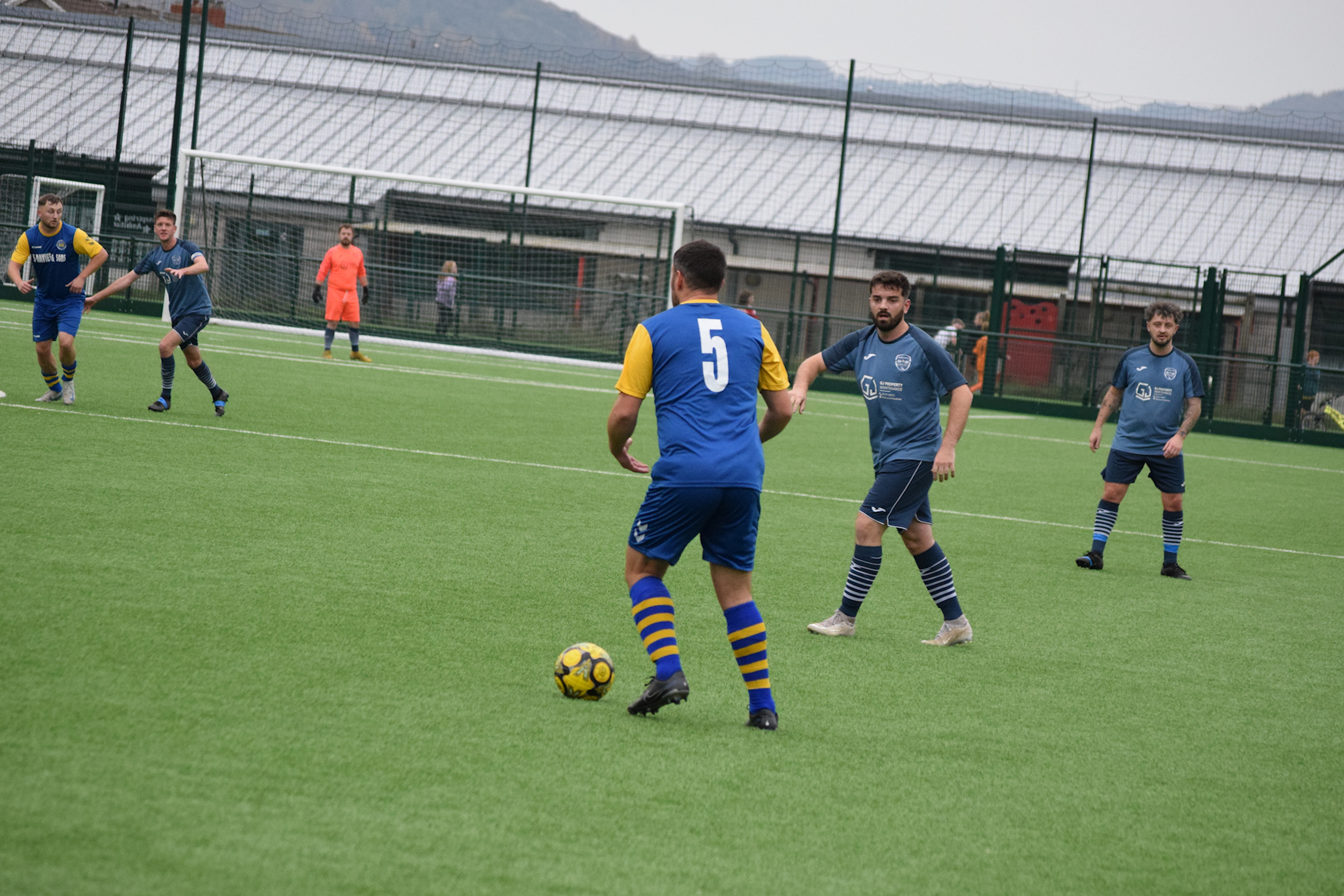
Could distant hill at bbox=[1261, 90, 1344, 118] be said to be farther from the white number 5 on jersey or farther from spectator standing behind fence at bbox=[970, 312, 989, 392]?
the white number 5 on jersey

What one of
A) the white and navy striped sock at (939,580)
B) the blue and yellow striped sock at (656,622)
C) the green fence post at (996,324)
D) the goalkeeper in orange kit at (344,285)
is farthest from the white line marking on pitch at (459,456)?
the green fence post at (996,324)

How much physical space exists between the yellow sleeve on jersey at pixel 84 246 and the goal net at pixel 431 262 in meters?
10.8

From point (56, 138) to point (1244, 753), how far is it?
41.4m

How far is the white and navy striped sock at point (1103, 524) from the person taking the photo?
8773 millimetres

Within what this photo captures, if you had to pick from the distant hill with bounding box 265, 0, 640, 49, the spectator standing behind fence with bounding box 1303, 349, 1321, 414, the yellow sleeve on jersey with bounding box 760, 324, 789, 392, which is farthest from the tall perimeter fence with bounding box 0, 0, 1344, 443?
the distant hill with bounding box 265, 0, 640, 49

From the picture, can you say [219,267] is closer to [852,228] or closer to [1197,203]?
[852,228]

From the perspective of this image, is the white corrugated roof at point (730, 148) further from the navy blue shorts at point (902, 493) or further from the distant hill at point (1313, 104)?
the navy blue shorts at point (902, 493)

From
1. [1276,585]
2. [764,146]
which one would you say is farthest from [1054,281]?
[1276,585]

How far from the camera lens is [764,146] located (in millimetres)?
39156

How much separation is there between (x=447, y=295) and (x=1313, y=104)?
53382 mm

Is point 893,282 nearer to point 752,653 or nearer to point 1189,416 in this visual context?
point 752,653

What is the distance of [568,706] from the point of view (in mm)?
4488

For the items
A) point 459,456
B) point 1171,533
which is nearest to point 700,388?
point 1171,533

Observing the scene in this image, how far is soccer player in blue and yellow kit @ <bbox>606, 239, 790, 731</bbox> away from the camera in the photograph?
4.34 metres
